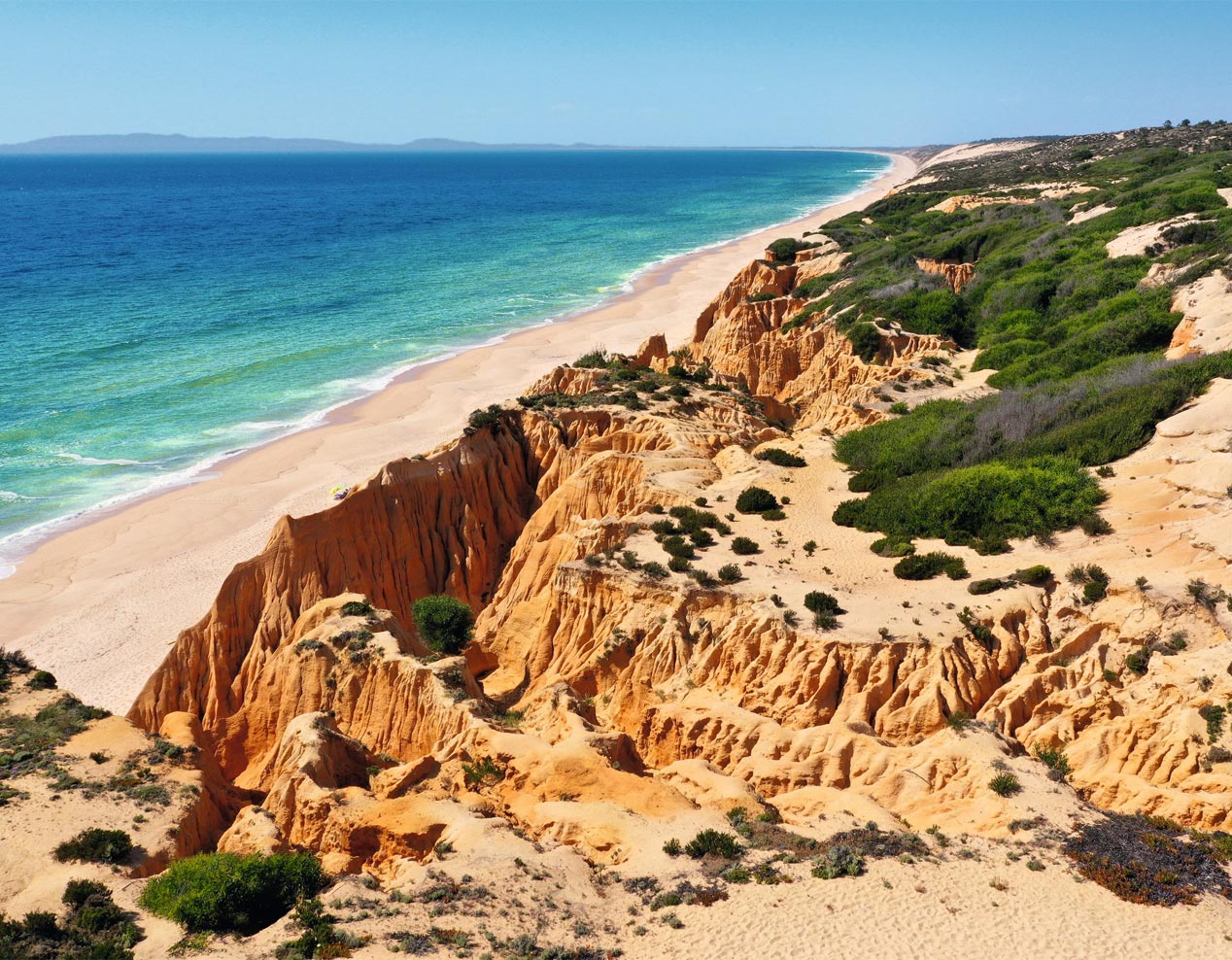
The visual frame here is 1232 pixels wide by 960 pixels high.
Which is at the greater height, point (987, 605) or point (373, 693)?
point (987, 605)

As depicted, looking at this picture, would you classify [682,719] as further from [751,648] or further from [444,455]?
[444,455]

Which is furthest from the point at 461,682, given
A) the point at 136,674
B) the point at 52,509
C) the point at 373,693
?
the point at 52,509

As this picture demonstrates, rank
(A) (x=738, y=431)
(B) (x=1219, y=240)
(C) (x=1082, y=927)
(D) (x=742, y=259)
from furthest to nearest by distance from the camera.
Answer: (D) (x=742, y=259), (B) (x=1219, y=240), (A) (x=738, y=431), (C) (x=1082, y=927)

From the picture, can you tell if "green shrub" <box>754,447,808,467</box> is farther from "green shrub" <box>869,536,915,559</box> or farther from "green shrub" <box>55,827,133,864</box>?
"green shrub" <box>55,827,133,864</box>

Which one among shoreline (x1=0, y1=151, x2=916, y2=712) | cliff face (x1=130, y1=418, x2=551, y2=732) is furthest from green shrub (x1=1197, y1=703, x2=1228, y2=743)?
shoreline (x1=0, y1=151, x2=916, y2=712)

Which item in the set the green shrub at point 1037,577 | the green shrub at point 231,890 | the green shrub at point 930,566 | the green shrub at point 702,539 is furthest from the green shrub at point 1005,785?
the green shrub at point 231,890

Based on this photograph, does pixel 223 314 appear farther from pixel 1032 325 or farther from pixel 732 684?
pixel 732 684
